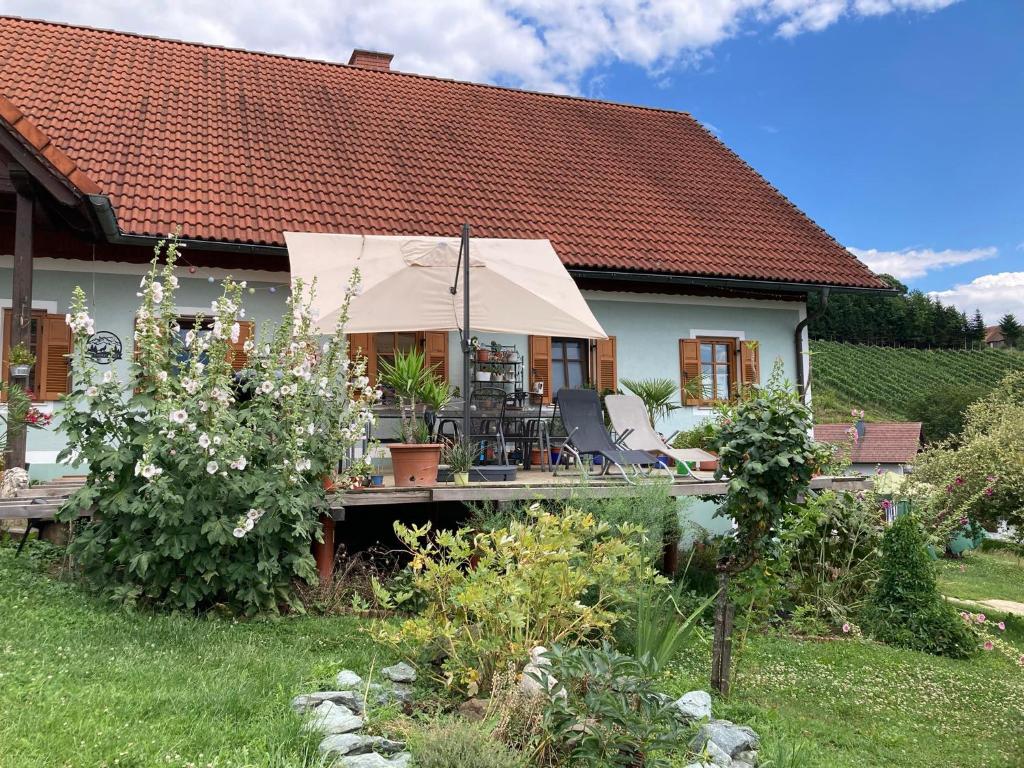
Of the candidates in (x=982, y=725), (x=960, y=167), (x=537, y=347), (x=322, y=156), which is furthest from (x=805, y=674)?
(x=960, y=167)

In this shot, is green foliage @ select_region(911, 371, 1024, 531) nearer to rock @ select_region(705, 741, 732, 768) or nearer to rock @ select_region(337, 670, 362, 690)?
rock @ select_region(705, 741, 732, 768)

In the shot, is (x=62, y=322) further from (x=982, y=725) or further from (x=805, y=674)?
(x=982, y=725)

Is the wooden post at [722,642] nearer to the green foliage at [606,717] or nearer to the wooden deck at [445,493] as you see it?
the green foliage at [606,717]

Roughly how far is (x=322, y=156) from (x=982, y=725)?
977 cm

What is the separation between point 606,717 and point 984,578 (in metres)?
14.9

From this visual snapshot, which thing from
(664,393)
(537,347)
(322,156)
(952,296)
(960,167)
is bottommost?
(664,393)

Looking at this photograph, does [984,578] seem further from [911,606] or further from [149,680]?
[149,680]

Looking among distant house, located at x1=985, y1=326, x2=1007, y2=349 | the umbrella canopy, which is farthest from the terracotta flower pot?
distant house, located at x1=985, y1=326, x2=1007, y2=349

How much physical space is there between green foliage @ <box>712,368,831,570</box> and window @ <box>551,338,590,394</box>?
6.29 m

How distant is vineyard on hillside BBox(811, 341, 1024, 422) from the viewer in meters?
53.8

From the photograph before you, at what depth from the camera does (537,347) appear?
34.7 feet

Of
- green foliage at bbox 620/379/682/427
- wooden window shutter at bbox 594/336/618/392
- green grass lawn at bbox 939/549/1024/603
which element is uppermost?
wooden window shutter at bbox 594/336/618/392

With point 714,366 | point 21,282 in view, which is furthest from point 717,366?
point 21,282

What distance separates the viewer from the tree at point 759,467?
4.32m
